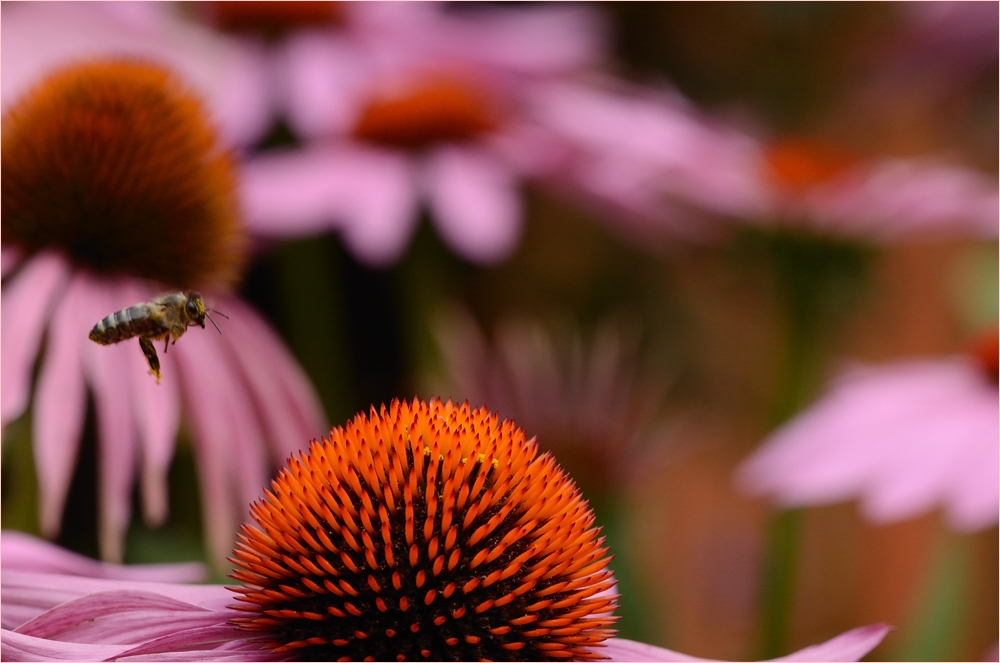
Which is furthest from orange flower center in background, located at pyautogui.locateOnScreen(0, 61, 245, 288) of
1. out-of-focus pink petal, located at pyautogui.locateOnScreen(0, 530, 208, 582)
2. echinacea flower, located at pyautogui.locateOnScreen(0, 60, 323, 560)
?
out-of-focus pink petal, located at pyautogui.locateOnScreen(0, 530, 208, 582)

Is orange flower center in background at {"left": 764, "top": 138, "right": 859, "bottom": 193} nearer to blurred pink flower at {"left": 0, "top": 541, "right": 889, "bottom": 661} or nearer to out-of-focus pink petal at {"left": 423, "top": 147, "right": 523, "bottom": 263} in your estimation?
out-of-focus pink petal at {"left": 423, "top": 147, "right": 523, "bottom": 263}

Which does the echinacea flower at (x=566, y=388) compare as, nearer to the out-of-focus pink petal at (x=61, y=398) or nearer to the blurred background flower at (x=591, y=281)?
the blurred background flower at (x=591, y=281)

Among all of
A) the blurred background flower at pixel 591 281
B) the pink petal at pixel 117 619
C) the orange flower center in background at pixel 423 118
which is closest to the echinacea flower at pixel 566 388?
the blurred background flower at pixel 591 281

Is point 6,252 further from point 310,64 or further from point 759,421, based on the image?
point 759,421

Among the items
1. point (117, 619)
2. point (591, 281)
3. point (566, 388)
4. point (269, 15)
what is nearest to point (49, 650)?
point (117, 619)

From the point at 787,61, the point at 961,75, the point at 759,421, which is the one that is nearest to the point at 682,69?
the point at 787,61
